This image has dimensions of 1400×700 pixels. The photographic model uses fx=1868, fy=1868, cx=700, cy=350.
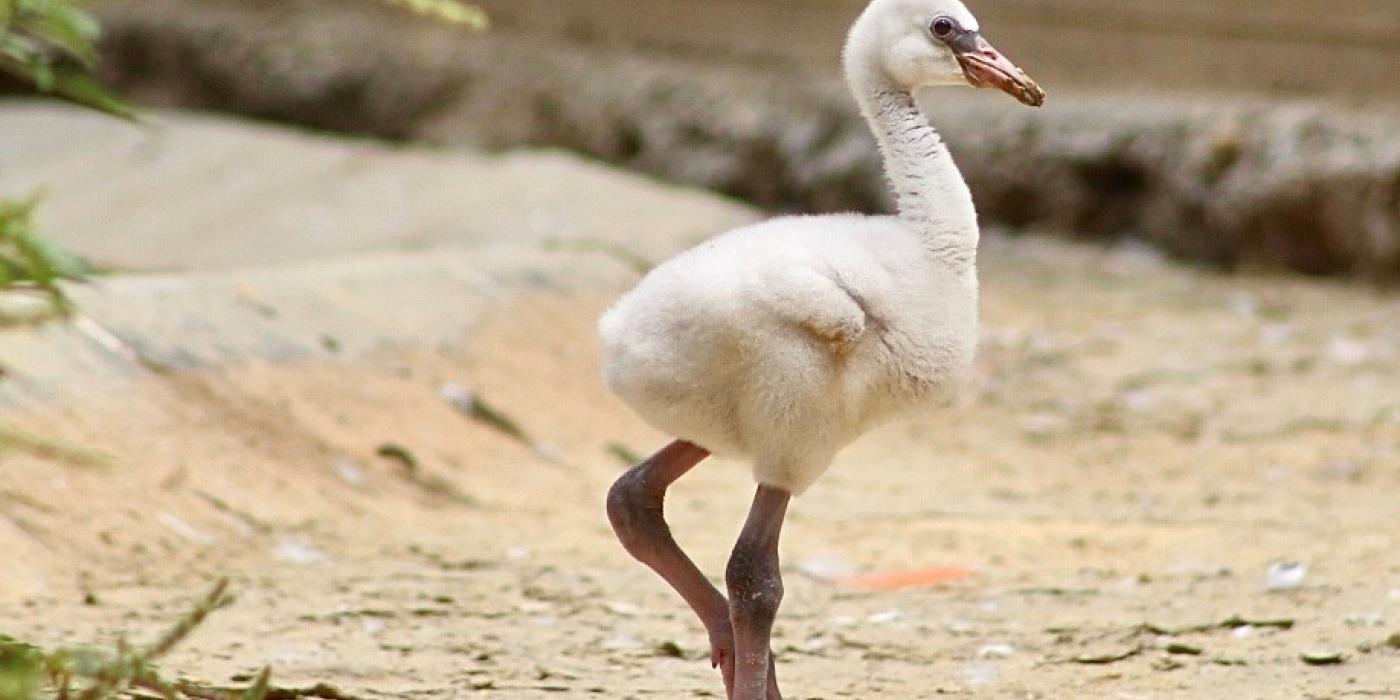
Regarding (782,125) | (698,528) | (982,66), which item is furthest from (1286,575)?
(782,125)

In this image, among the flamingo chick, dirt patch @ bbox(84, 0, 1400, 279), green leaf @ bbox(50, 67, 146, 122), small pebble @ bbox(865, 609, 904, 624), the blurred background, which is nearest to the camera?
green leaf @ bbox(50, 67, 146, 122)

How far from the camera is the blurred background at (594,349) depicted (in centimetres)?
375

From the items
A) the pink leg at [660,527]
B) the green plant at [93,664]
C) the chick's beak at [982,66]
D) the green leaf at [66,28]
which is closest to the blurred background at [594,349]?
the green leaf at [66,28]

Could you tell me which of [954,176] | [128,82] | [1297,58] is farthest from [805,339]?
[128,82]

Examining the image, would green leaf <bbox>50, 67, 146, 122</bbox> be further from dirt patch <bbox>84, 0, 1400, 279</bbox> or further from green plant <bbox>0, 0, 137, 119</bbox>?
dirt patch <bbox>84, 0, 1400, 279</bbox>

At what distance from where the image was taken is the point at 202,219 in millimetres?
8938

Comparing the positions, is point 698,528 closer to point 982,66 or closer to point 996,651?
point 996,651

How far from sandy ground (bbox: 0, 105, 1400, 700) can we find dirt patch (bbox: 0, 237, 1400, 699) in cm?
1

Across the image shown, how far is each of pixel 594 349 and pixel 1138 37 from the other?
12.5 feet

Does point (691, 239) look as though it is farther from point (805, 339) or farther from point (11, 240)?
point (11, 240)

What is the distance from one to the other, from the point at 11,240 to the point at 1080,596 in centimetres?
261

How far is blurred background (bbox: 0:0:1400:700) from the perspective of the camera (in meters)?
3.75

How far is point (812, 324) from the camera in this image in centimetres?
284

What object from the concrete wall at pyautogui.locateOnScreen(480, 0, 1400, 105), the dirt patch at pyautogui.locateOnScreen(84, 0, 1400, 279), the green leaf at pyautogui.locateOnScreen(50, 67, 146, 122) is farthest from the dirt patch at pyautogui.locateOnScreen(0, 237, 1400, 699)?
the concrete wall at pyautogui.locateOnScreen(480, 0, 1400, 105)
